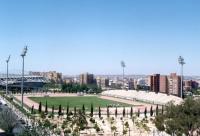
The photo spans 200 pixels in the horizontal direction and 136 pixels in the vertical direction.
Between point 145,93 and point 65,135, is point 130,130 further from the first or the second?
point 145,93

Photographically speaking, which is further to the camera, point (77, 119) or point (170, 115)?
point (77, 119)

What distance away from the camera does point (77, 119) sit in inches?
1666

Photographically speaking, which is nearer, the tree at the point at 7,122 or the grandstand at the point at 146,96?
the tree at the point at 7,122

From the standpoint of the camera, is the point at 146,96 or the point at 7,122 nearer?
the point at 7,122

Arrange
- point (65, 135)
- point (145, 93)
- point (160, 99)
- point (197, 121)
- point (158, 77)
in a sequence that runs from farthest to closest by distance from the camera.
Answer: point (158, 77), point (145, 93), point (160, 99), point (65, 135), point (197, 121)

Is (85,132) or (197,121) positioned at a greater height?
(197,121)

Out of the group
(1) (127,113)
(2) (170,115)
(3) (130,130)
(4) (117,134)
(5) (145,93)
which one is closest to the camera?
(2) (170,115)

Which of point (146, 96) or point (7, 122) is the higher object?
point (7, 122)

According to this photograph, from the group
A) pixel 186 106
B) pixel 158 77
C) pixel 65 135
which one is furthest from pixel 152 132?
pixel 158 77

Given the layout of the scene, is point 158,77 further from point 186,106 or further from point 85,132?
point 186,106

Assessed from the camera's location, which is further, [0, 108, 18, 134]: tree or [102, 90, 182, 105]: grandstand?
[102, 90, 182, 105]: grandstand

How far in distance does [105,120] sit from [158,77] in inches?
2363

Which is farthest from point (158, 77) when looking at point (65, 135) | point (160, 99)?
point (65, 135)

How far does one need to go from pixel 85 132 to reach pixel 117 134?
10.2 ft
